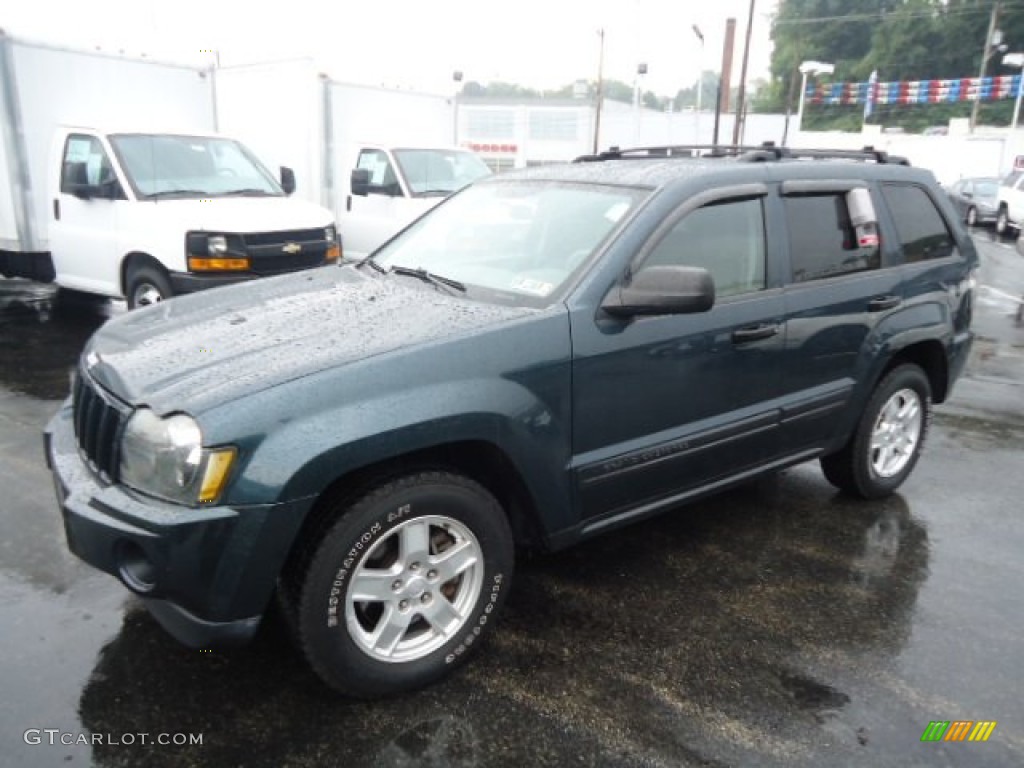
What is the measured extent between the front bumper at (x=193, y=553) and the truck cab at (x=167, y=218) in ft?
15.0

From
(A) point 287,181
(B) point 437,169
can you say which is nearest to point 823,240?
(A) point 287,181

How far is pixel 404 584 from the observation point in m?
2.62

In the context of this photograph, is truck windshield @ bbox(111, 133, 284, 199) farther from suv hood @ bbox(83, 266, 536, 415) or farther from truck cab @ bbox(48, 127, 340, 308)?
suv hood @ bbox(83, 266, 536, 415)

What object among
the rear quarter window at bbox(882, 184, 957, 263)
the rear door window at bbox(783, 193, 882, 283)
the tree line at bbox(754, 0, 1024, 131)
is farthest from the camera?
the tree line at bbox(754, 0, 1024, 131)

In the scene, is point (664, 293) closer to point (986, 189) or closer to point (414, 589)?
point (414, 589)

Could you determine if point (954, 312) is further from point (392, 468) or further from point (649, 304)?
point (392, 468)

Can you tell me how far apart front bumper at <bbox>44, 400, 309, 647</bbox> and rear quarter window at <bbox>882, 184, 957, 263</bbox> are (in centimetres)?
340

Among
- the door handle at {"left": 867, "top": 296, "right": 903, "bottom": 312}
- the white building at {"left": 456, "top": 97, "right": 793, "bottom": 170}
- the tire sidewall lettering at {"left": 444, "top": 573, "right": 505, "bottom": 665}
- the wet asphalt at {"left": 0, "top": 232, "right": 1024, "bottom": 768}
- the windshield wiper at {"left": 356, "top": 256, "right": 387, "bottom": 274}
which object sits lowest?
the wet asphalt at {"left": 0, "top": 232, "right": 1024, "bottom": 768}

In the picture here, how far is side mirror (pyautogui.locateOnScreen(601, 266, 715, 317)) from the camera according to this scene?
279cm

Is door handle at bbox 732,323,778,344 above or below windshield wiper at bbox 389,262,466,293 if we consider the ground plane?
below

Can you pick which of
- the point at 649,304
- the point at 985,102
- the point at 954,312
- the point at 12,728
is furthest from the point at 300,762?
the point at 985,102

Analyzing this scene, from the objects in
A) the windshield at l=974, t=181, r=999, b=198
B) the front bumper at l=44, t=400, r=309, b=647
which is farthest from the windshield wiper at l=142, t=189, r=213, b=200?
the windshield at l=974, t=181, r=999, b=198

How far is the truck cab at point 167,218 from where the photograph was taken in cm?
663

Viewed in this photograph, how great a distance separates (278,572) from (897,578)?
8.98ft
